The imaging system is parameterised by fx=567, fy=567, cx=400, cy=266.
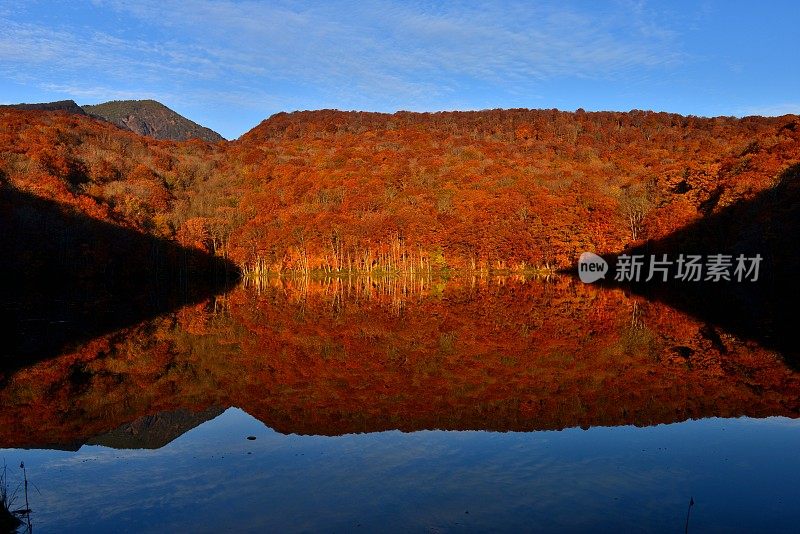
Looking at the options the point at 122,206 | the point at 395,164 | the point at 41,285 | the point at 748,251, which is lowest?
the point at 41,285

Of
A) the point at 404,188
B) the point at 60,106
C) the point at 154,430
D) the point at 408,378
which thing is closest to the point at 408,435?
the point at 408,378

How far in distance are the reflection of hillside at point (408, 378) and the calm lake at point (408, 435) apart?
0.24 ft

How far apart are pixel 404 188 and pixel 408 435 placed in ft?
292

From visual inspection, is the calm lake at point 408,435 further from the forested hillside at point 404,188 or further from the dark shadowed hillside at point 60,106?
the dark shadowed hillside at point 60,106

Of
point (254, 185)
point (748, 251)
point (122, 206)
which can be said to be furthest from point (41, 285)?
point (748, 251)

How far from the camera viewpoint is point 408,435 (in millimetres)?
9914

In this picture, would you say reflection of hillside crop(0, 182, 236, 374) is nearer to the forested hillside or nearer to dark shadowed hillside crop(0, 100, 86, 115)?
the forested hillside

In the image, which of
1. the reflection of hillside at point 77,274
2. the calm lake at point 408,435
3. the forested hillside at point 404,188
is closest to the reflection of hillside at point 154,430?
the calm lake at point 408,435

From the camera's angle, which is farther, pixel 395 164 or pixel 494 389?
pixel 395 164

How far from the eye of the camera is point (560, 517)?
660 centimetres

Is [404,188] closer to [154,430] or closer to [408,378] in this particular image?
[408,378]

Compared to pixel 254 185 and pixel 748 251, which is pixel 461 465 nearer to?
pixel 748 251

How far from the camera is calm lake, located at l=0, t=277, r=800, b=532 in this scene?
22.5 ft

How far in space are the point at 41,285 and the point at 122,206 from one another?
105 feet
